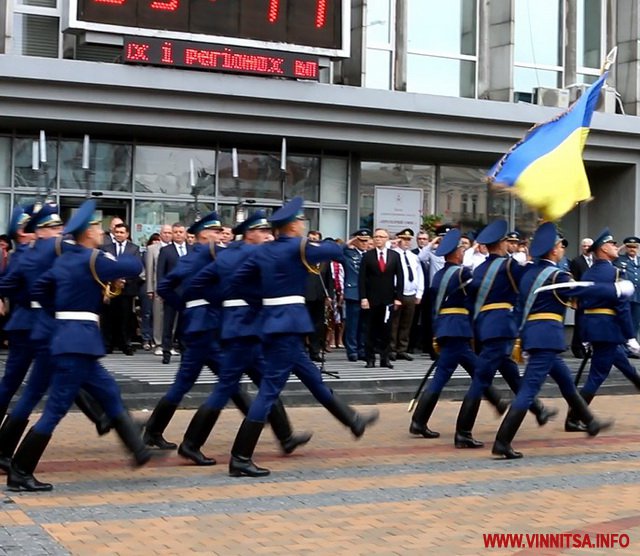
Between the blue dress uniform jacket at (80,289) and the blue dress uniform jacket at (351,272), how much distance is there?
8860 millimetres

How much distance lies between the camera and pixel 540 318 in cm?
1023

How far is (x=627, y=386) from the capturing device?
1622 cm

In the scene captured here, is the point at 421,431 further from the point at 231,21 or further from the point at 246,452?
the point at 231,21

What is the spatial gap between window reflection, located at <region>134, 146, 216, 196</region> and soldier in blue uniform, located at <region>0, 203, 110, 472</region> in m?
11.5

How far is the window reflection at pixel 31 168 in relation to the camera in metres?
20.1

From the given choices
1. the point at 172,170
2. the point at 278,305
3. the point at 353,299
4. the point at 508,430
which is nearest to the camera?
the point at 278,305

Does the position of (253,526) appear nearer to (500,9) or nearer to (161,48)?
(161,48)

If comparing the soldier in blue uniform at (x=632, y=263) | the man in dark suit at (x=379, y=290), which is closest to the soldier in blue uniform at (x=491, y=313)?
the man in dark suit at (x=379, y=290)

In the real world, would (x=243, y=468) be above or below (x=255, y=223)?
below

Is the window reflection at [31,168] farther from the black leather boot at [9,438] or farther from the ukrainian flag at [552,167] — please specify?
the black leather boot at [9,438]

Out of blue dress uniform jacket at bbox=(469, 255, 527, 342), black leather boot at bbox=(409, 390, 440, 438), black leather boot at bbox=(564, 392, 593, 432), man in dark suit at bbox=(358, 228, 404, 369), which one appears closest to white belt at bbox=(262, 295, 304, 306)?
blue dress uniform jacket at bbox=(469, 255, 527, 342)

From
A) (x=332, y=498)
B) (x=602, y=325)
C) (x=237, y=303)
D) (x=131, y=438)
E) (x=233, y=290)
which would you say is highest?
(x=233, y=290)

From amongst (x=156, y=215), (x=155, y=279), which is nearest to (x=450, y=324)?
(x=155, y=279)

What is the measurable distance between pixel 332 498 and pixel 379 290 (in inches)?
330
